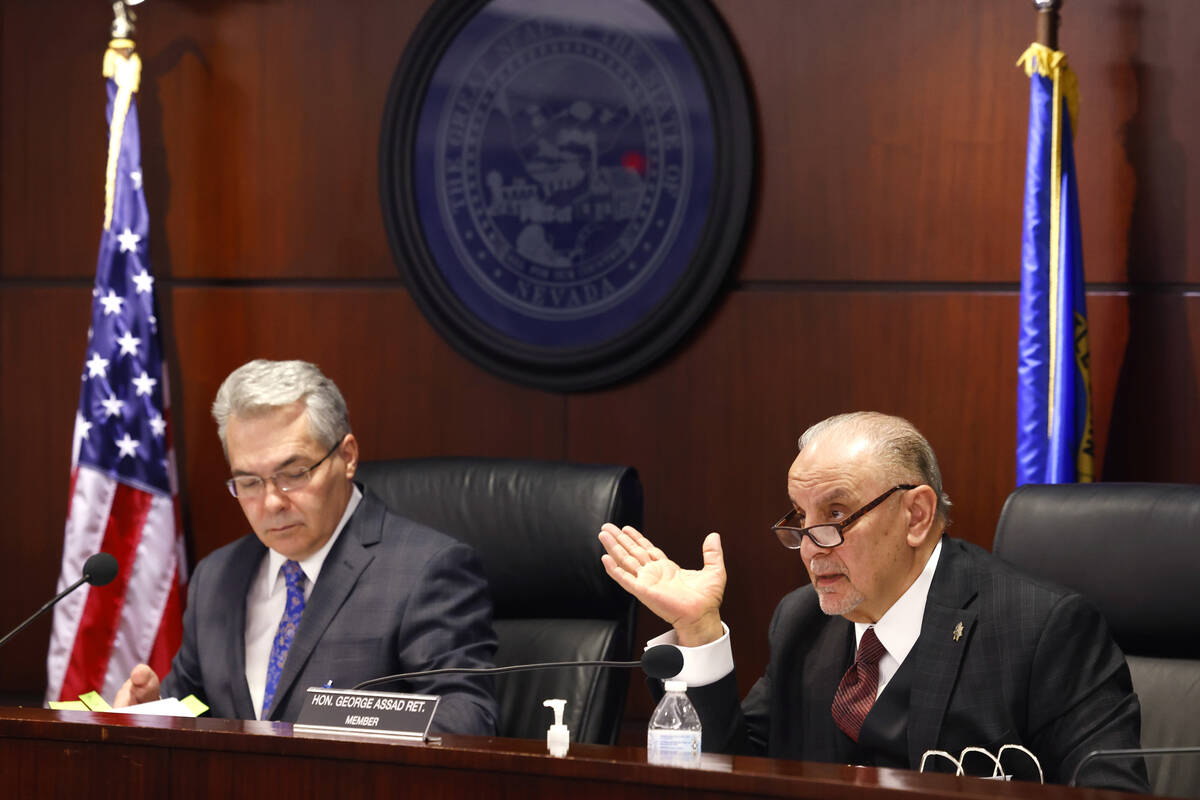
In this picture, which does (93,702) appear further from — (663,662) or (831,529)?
(831,529)

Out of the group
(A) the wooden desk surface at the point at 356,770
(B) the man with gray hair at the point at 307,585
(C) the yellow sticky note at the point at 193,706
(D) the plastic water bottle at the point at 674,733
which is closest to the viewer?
(A) the wooden desk surface at the point at 356,770

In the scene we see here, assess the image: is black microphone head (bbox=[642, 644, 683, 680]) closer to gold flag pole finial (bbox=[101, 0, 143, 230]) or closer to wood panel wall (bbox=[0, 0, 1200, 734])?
wood panel wall (bbox=[0, 0, 1200, 734])

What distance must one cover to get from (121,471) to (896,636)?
2.20 meters

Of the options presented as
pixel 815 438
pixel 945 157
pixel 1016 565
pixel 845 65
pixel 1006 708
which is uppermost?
pixel 845 65

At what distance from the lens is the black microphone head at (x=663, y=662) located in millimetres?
1764

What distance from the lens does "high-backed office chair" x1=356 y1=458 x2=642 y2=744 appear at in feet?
8.63

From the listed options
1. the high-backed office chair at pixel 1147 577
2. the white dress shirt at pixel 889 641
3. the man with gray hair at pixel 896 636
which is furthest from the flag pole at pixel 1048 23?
the white dress shirt at pixel 889 641

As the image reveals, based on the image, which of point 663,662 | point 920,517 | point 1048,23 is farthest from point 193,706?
point 1048,23

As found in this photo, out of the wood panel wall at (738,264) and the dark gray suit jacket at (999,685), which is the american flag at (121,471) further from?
the dark gray suit jacket at (999,685)

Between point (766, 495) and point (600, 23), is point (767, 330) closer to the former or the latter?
point (766, 495)

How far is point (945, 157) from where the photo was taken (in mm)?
3186

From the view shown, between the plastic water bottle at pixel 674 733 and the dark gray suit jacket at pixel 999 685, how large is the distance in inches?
18.2

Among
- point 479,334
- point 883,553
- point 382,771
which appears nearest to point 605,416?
point 479,334

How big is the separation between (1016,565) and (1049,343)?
0.77 meters
